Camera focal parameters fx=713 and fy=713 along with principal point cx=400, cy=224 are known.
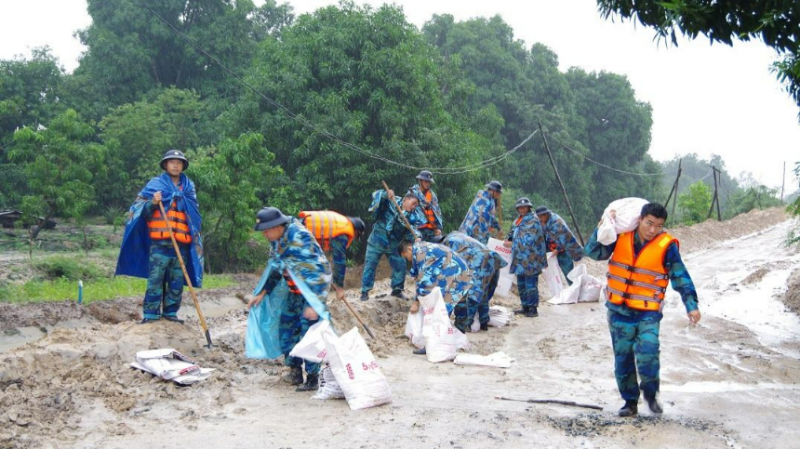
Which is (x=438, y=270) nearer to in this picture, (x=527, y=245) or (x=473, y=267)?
(x=473, y=267)

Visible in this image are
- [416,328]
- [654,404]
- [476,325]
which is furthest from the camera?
[476,325]

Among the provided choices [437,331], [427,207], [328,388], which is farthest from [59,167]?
[328,388]

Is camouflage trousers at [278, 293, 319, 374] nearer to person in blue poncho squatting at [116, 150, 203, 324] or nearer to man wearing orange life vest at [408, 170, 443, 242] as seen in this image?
person in blue poncho squatting at [116, 150, 203, 324]

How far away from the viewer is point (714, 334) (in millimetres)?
9664

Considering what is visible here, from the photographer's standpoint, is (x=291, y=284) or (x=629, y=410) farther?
(x=291, y=284)

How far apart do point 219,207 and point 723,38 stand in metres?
11.1

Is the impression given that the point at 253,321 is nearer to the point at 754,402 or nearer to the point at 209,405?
the point at 209,405

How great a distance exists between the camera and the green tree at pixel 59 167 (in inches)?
626

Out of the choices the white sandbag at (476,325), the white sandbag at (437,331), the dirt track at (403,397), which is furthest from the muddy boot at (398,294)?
the white sandbag at (437,331)

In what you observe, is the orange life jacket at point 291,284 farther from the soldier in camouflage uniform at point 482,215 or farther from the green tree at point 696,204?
the green tree at point 696,204

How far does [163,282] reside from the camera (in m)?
7.52

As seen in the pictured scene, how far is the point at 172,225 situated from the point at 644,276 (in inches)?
185

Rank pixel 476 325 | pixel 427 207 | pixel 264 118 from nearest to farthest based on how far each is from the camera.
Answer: pixel 476 325 < pixel 427 207 < pixel 264 118

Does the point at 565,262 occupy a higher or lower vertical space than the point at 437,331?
higher
